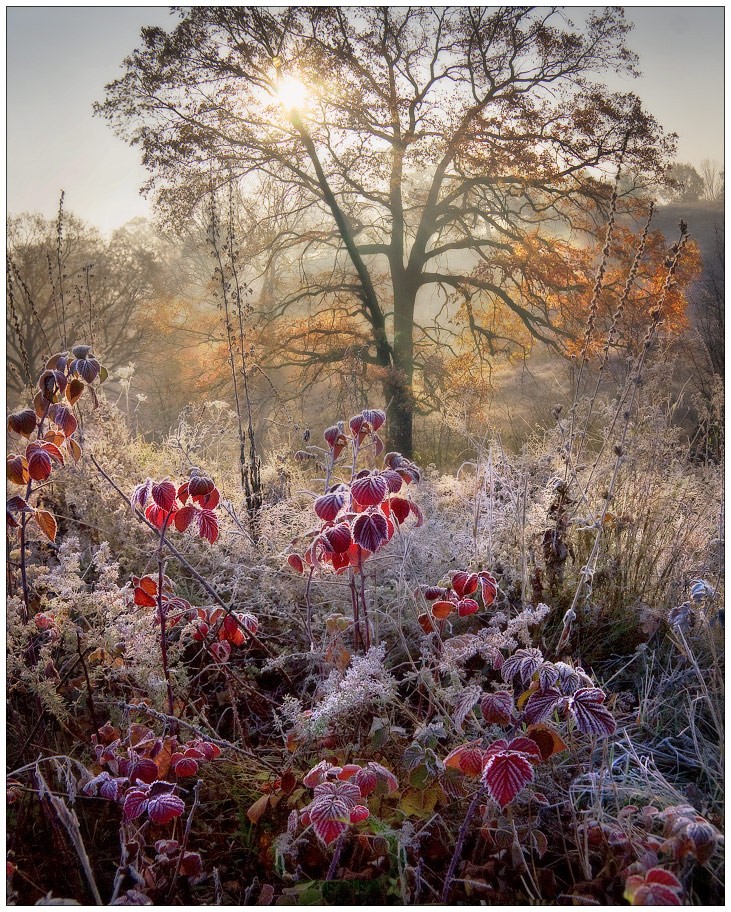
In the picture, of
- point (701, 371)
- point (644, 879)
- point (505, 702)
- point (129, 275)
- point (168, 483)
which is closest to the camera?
point (644, 879)

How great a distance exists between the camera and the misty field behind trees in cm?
111

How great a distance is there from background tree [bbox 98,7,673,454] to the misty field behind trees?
0.02 metres

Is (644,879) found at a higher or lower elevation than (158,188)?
lower

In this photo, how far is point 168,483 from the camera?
1194mm

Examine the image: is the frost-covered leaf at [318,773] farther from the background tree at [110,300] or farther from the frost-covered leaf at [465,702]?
the background tree at [110,300]

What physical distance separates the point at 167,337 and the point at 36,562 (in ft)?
6.30

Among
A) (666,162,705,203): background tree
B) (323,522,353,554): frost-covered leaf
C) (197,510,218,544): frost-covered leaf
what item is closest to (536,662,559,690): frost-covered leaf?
(323,522,353,554): frost-covered leaf

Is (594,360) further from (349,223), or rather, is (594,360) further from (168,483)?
(168,483)

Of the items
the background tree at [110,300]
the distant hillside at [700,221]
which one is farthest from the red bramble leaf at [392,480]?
the background tree at [110,300]

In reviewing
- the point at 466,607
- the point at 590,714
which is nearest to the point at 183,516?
the point at 466,607

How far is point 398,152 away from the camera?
281 cm

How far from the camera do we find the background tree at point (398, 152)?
2.45 meters

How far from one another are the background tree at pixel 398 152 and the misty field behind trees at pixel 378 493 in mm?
15

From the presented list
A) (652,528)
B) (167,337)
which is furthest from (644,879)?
(167,337)
